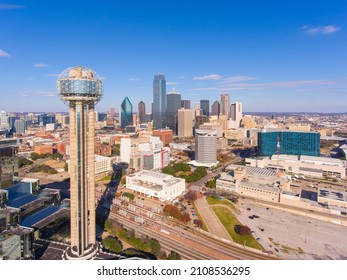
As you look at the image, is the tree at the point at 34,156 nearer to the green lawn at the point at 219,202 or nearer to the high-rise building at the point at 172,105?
the green lawn at the point at 219,202

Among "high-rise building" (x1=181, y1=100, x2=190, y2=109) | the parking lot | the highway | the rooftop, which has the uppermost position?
"high-rise building" (x1=181, y1=100, x2=190, y2=109)

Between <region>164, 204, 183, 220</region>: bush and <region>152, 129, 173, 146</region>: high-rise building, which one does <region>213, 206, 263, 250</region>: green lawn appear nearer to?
<region>164, 204, 183, 220</region>: bush

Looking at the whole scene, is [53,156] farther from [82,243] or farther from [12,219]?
[82,243]

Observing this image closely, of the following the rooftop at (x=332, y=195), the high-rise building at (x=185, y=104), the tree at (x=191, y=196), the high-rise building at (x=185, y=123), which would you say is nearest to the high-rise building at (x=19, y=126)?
the high-rise building at (x=185, y=123)

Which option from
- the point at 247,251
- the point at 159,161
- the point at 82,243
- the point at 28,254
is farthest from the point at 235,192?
the point at 28,254

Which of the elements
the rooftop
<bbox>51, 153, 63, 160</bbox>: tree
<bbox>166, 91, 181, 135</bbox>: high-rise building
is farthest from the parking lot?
<bbox>166, 91, 181, 135</bbox>: high-rise building
